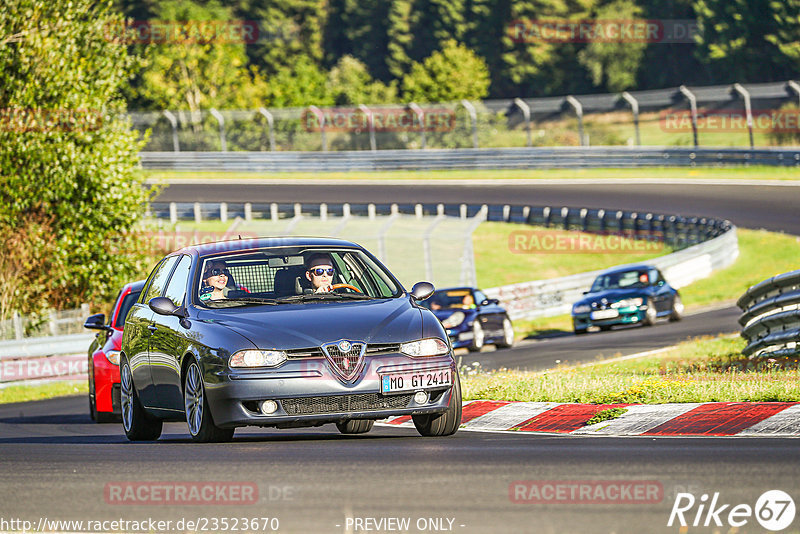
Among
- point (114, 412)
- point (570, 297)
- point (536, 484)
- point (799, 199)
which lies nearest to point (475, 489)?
point (536, 484)

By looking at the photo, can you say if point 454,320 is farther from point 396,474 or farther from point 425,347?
point 396,474

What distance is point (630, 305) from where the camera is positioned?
26.1m

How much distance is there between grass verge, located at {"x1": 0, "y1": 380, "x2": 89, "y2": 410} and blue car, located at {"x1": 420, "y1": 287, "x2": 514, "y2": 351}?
647 cm

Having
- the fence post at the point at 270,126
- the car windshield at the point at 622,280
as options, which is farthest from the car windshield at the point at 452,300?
the fence post at the point at 270,126

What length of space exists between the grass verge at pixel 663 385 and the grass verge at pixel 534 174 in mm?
30669

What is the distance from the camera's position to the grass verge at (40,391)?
2044 centimetres

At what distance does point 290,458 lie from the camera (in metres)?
8.24

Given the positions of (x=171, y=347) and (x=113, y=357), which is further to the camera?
(x=113, y=357)

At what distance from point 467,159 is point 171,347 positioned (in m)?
46.0

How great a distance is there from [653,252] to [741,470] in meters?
32.1

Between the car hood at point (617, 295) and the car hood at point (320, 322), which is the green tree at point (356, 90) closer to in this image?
the car hood at point (617, 295)

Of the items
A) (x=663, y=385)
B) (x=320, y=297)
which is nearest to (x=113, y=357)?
(x=320, y=297)

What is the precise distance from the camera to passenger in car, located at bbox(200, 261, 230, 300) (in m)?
9.98

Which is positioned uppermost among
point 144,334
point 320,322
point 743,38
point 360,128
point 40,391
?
point 743,38
